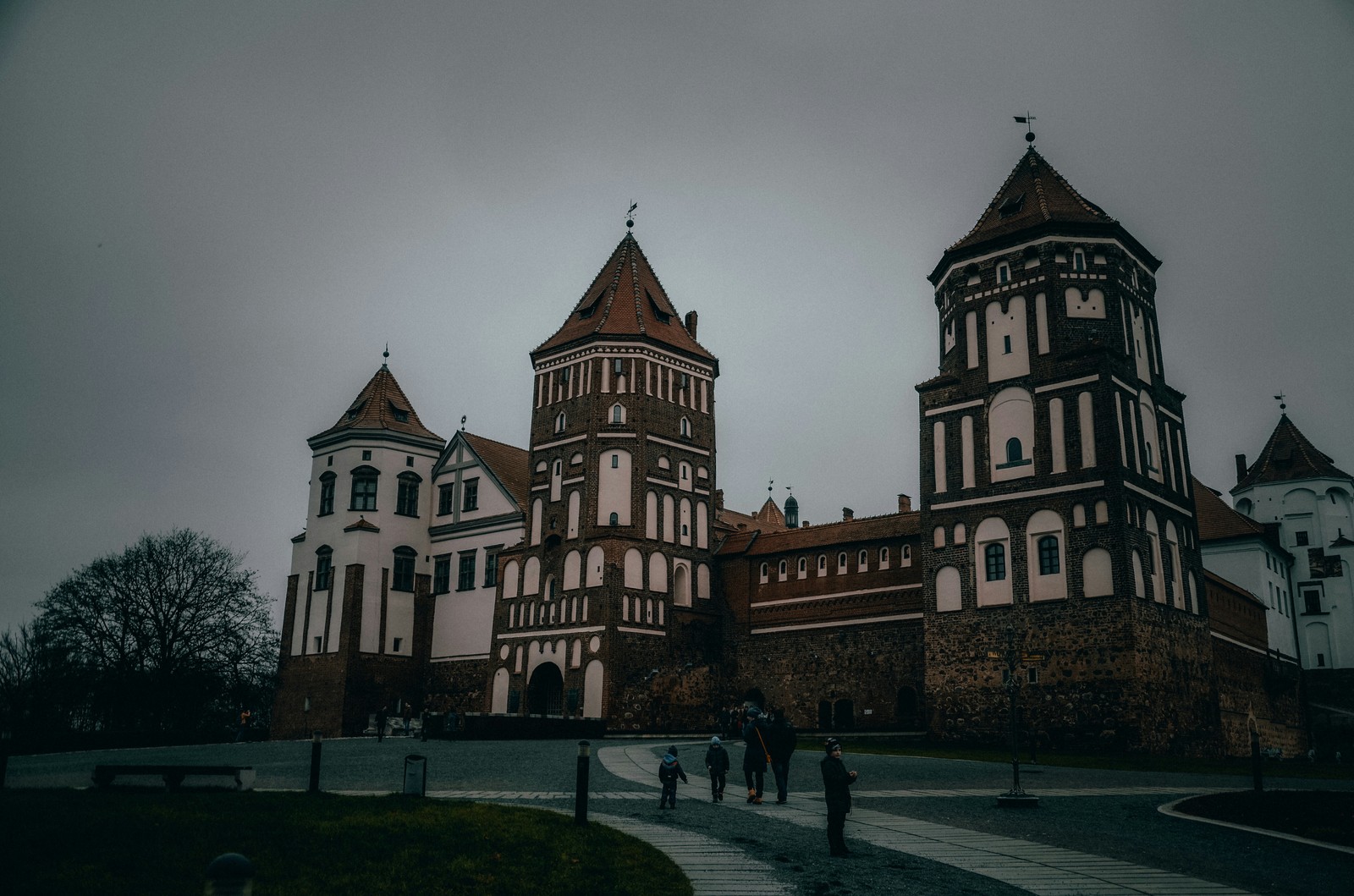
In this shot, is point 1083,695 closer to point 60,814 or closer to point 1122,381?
point 1122,381

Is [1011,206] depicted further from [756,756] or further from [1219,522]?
[756,756]

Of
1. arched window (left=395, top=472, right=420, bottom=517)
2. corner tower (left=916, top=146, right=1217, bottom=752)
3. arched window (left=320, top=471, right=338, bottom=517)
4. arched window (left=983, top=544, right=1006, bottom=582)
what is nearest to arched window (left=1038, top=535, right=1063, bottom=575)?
corner tower (left=916, top=146, right=1217, bottom=752)

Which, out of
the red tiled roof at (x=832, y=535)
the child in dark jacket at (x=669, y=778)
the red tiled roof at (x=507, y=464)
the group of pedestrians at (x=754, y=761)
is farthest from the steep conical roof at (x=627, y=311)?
the child in dark jacket at (x=669, y=778)

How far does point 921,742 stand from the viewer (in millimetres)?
39594

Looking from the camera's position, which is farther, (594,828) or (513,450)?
(513,450)

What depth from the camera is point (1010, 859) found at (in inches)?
489

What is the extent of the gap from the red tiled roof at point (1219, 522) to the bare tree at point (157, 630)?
4936 cm

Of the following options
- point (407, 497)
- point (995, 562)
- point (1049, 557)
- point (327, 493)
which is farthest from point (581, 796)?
point (327, 493)

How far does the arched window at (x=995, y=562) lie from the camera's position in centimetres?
3894

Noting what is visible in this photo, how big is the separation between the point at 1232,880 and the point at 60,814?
11979mm

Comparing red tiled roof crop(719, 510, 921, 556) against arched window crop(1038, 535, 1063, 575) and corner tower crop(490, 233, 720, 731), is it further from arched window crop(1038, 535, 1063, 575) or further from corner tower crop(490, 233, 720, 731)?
arched window crop(1038, 535, 1063, 575)

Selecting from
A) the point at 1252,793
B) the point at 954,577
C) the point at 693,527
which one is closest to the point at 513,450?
the point at 693,527

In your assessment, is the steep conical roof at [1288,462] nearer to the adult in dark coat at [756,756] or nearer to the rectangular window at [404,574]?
the rectangular window at [404,574]

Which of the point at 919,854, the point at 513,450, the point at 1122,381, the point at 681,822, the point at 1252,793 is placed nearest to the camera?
the point at 919,854
